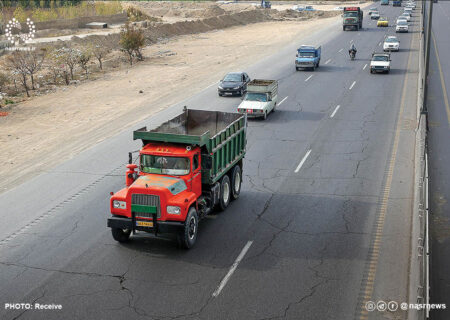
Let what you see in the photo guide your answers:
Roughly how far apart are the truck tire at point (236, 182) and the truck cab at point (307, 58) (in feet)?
99.5

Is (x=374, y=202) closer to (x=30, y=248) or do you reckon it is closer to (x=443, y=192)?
(x=443, y=192)

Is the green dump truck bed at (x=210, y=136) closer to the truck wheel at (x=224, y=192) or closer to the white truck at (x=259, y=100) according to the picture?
the truck wheel at (x=224, y=192)

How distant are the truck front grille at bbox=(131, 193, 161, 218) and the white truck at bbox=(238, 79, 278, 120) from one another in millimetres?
16880

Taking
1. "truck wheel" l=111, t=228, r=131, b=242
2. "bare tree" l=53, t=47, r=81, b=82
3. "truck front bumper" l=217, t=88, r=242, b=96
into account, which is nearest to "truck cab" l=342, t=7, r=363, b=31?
"bare tree" l=53, t=47, r=81, b=82

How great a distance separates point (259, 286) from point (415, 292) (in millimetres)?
3554

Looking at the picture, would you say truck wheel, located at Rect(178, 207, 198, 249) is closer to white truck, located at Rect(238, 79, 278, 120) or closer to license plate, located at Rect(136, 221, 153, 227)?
license plate, located at Rect(136, 221, 153, 227)

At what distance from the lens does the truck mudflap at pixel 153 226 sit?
15.0 m

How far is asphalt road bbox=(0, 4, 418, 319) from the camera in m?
12.9

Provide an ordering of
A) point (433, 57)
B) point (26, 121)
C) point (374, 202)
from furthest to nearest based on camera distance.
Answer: point (433, 57) → point (26, 121) → point (374, 202)

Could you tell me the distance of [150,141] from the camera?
16.6 metres

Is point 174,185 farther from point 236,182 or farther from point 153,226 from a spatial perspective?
point 236,182

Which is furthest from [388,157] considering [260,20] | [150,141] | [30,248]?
[260,20]

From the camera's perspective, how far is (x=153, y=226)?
15047mm

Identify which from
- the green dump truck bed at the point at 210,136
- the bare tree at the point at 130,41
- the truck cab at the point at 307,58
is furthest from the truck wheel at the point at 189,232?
the bare tree at the point at 130,41
